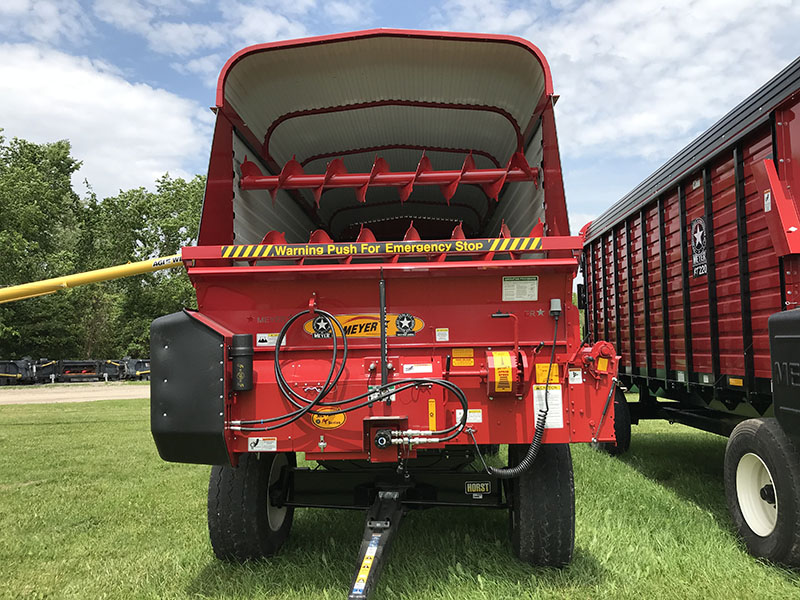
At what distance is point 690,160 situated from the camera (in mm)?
5406

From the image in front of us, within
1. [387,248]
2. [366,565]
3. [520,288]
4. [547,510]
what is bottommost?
[366,565]

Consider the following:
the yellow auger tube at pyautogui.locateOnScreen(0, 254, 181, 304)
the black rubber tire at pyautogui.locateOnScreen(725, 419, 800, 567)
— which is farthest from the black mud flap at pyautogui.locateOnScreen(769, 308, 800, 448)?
the yellow auger tube at pyautogui.locateOnScreen(0, 254, 181, 304)

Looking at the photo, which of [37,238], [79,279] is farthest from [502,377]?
[37,238]

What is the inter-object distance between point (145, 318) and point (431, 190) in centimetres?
3468

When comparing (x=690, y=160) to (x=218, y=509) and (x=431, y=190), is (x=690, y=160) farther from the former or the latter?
(x=218, y=509)

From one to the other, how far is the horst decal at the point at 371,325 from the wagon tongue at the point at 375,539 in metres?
0.97

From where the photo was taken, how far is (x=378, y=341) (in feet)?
11.0

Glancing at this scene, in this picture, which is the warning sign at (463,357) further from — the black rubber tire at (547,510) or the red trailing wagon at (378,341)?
the black rubber tire at (547,510)

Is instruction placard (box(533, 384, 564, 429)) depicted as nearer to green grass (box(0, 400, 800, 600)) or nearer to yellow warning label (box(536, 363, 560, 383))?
yellow warning label (box(536, 363, 560, 383))

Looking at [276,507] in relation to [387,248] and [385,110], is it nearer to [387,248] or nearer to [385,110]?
[387,248]

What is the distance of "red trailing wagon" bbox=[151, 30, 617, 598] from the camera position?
10.1 ft

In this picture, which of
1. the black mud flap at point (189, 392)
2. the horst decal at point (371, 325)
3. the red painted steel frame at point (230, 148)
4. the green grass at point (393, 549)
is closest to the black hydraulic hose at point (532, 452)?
the green grass at point (393, 549)

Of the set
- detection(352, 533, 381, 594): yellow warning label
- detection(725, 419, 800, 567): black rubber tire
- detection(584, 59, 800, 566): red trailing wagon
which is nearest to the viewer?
detection(352, 533, 381, 594): yellow warning label

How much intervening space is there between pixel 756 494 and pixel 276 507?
3066 millimetres
